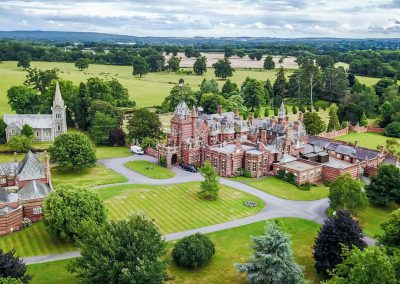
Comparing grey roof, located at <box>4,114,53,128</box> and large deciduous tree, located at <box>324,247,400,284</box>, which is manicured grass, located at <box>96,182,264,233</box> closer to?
large deciduous tree, located at <box>324,247,400,284</box>

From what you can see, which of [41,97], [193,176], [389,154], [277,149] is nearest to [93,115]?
[41,97]

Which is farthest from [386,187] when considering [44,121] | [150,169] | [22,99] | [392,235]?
[22,99]

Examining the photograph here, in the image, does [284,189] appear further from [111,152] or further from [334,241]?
[111,152]

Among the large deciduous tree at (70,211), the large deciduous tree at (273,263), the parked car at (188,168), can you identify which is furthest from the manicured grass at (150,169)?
the large deciduous tree at (273,263)

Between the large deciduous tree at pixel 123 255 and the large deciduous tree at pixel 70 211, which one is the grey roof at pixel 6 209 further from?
the large deciduous tree at pixel 123 255

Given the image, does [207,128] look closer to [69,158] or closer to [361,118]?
[69,158]
